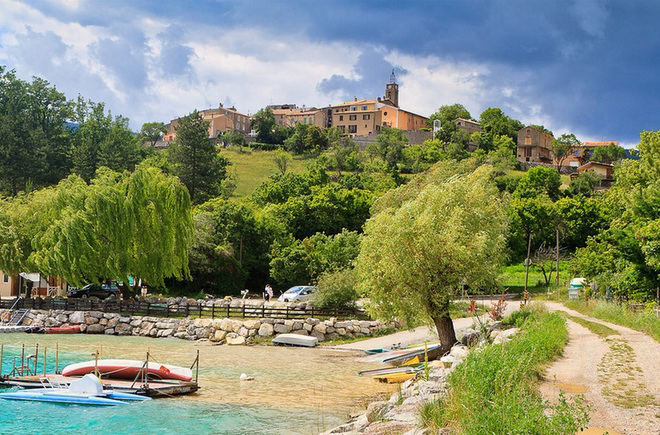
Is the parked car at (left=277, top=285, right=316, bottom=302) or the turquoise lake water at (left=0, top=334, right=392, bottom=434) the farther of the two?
the parked car at (left=277, top=285, right=316, bottom=302)

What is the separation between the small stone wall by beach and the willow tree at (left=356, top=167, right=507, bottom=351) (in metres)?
9.59

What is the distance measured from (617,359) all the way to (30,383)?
57.4 feet

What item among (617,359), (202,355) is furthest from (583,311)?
(202,355)

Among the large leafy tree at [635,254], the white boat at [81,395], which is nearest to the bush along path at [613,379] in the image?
the large leafy tree at [635,254]

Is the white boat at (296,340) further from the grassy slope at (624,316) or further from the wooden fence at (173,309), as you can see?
the grassy slope at (624,316)

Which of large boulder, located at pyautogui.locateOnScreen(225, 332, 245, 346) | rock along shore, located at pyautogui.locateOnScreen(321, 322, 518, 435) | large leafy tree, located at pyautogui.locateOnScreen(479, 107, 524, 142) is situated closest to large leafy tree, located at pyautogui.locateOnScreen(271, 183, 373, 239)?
large boulder, located at pyautogui.locateOnScreen(225, 332, 245, 346)

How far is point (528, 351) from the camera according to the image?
1443cm

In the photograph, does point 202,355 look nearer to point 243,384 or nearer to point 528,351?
point 243,384

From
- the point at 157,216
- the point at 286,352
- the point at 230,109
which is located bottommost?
the point at 286,352

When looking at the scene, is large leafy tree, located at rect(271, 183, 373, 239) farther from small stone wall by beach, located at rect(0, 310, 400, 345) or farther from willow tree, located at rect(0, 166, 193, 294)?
small stone wall by beach, located at rect(0, 310, 400, 345)

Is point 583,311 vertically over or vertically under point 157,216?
under

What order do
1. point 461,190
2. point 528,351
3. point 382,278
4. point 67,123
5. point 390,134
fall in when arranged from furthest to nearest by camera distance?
point 390,134
point 67,123
point 461,190
point 382,278
point 528,351

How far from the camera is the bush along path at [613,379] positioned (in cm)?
1046

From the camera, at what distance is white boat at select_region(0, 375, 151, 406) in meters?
18.6
